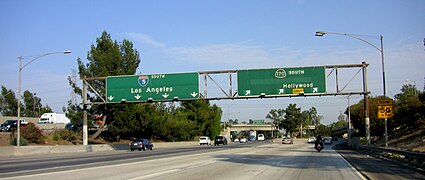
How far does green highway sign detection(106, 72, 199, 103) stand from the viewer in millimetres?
45375

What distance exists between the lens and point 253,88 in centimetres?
4409

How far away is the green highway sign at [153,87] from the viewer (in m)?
45.4

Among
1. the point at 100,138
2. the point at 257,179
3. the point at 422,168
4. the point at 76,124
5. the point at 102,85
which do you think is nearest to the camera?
the point at 257,179

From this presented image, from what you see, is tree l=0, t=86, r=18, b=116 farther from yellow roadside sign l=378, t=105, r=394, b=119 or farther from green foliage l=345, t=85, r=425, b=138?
yellow roadside sign l=378, t=105, r=394, b=119

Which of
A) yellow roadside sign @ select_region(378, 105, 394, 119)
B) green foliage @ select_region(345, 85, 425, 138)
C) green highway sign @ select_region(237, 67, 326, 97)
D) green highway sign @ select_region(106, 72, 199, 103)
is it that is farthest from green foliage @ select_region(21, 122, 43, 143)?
green foliage @ select_region(345, 85, 425, 138)

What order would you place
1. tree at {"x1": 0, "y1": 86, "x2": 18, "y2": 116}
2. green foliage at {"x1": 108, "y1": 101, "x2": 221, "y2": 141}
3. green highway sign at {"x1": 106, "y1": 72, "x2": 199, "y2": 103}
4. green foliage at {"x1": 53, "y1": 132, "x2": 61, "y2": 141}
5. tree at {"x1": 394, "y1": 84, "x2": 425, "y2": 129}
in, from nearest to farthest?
green highway sign at {"x1": 106, "y1": 72, "x2": 199, "y2": 103}
tree at {"x1": 394, "y1": 84, "x2": 425, "y2": 129}
green foliage at {"x1": 53, "y1": 132, "x2": 61, "y2": 141}
green foliage at {"x1": 108, "y1": 101, "x2": 221, "y2": 141}
tree at {"x1": 0, "y1": 86, "x2": 18, "y2": 116}

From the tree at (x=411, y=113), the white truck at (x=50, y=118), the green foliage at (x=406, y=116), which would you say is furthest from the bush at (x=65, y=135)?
the tree at (x=411, y=113)

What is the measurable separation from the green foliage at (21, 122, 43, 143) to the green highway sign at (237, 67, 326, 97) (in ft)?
94.9

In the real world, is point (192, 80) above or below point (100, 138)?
above

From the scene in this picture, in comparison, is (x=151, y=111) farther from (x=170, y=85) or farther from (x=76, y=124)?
(x=170, y=85)

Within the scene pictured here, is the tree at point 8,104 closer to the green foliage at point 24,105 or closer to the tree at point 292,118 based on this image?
the green foliage at point 24,105

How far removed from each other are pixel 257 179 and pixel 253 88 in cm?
2810

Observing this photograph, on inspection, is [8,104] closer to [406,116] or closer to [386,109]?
[406,116]

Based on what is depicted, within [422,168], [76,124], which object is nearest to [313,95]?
[422,168]
